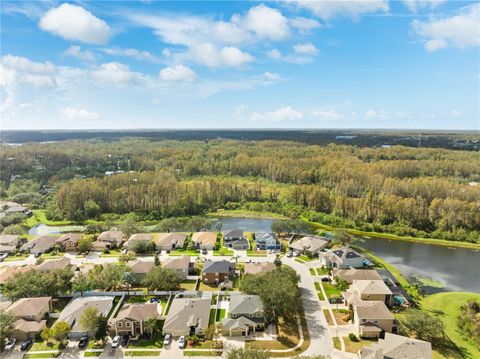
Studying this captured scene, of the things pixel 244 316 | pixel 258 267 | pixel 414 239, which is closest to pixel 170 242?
pixel 258 267

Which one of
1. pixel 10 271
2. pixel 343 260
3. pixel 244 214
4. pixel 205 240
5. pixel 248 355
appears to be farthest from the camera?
pixel 244 214

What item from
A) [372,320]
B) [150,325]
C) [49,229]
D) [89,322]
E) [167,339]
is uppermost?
[89,322]

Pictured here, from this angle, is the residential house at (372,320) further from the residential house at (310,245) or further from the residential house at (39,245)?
the residential house at (39,245)

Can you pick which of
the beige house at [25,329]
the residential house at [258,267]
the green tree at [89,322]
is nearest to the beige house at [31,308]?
the beige house at [25,329]

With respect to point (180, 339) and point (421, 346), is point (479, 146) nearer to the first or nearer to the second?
point (421, 346)

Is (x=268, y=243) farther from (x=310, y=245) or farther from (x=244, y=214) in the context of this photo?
(x=244, y=214)
